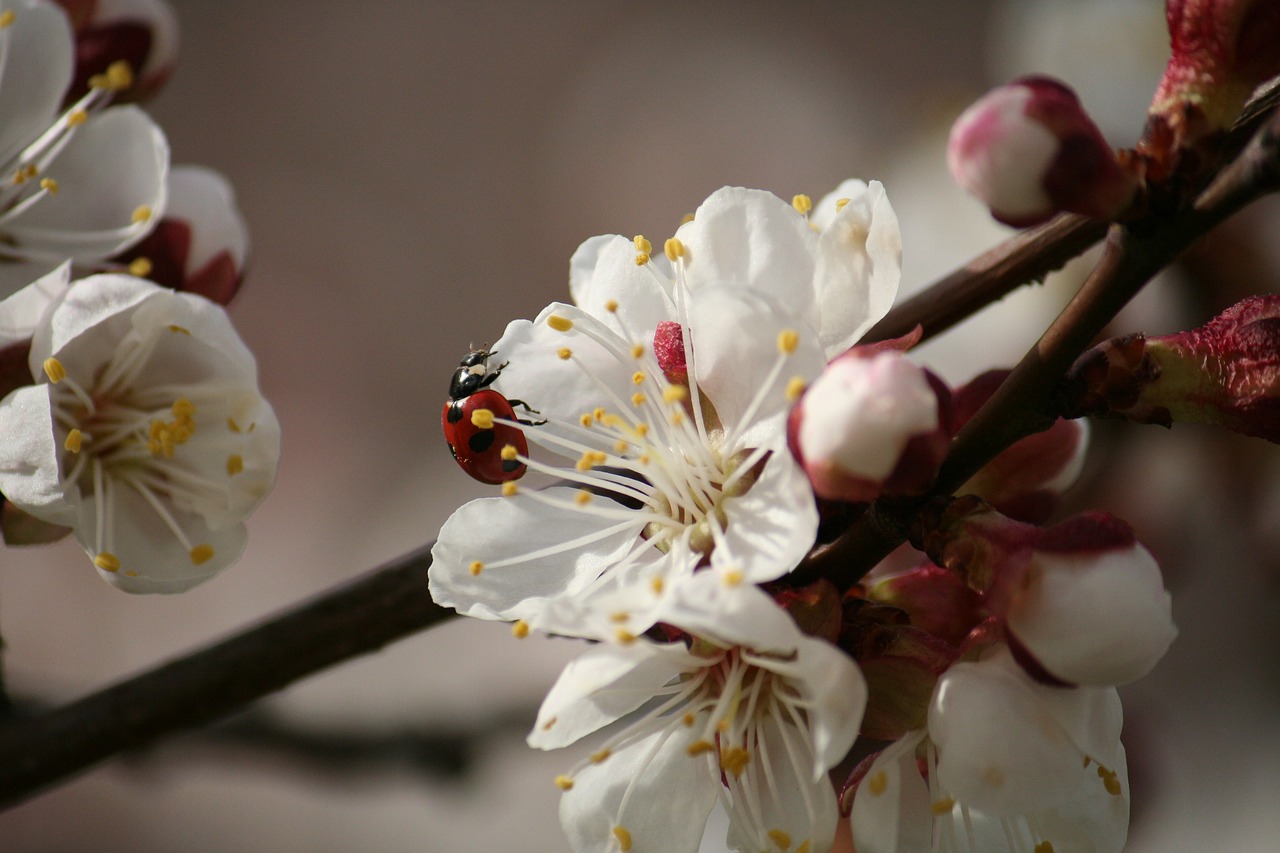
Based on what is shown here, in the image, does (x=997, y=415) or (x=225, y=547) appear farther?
(x=225, y=547)

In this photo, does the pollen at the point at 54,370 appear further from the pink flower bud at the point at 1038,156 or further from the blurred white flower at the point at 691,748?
the pink flower bud at the point at 1038,156

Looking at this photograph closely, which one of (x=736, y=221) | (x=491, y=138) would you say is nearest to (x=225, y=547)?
(x=736, y=221)

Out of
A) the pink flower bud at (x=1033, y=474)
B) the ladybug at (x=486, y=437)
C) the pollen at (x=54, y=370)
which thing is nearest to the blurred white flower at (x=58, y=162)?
the pollen at (x=54, y=370)

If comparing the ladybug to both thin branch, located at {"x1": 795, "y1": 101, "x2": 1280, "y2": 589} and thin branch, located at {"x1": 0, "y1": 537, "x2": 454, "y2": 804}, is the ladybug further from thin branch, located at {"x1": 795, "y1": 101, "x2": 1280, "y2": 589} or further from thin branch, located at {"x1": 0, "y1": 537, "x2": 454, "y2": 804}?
thin branch, located at {"x1": 795, "y1": 101, "x2": 1280, "y2": 589}

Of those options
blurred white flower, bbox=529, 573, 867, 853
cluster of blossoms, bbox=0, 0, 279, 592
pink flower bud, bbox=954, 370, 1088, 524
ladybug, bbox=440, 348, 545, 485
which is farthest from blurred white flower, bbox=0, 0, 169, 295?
pink flower bud, bbox=954, 370, 1088, 524

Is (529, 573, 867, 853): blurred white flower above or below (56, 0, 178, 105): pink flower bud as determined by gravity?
below

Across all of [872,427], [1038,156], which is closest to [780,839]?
[872,427]

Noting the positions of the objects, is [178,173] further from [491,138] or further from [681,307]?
[491,138]
